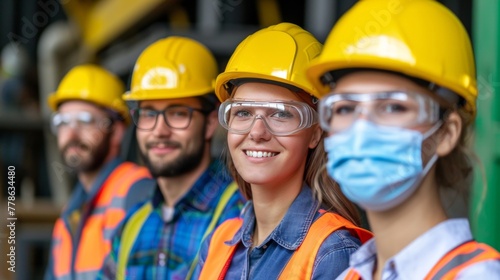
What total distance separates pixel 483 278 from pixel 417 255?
0.18 m

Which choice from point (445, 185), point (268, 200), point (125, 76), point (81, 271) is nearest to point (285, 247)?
point (268, 200)

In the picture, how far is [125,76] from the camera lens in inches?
307

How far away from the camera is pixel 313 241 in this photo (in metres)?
2.44

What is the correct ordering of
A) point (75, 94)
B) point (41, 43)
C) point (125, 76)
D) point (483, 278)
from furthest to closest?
point (41, 43)
point (125, 76)
point (75, 94)
point (483, 278)

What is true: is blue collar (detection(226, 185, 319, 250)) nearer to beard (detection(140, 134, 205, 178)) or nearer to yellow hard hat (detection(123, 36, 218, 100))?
beard (detection(140, 134, 205, 178))

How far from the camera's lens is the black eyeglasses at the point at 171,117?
361 cm

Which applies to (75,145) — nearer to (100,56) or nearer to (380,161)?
(380,161)

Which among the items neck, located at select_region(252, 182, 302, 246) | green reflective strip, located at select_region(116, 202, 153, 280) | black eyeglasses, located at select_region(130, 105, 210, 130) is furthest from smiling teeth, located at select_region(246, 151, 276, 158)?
green reflective strip, located at select_region(116, 202, 153, 280)

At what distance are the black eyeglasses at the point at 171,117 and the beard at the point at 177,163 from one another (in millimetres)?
78

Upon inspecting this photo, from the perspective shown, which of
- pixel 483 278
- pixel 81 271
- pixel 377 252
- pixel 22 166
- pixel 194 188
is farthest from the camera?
pixel 22 166

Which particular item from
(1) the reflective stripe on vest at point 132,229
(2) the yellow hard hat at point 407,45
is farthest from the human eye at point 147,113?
(2) the yellow hard hat at point 407,45

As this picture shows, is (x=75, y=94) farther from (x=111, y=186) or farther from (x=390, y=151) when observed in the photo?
(x=390, y=151)

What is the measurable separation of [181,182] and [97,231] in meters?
0.95

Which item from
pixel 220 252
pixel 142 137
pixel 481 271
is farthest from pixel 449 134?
pixel 142 137
